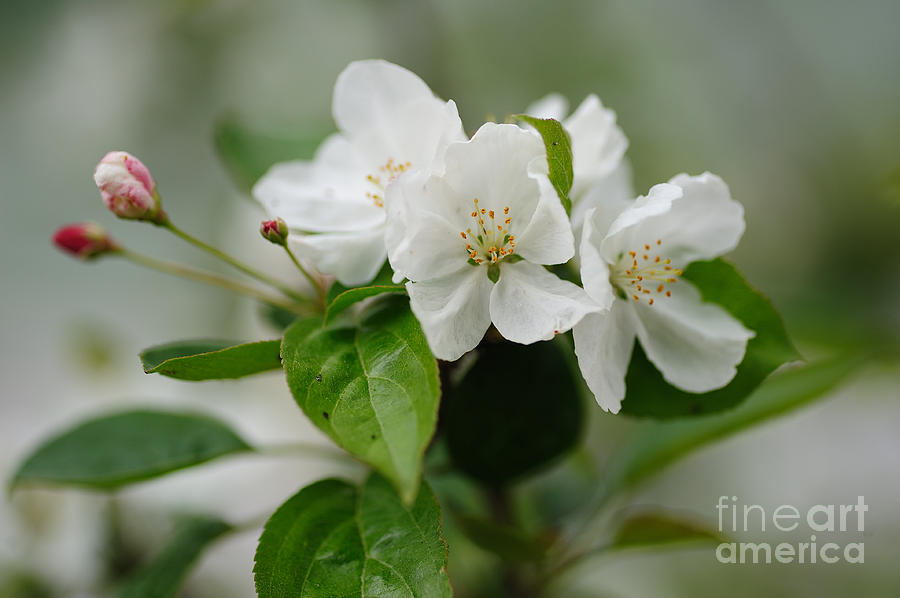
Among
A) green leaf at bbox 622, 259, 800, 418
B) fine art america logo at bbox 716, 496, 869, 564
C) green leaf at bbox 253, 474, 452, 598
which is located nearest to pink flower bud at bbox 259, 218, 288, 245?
green leaf at bbox 253, 474, 452, 598

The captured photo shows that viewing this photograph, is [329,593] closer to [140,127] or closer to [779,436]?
[779,436]

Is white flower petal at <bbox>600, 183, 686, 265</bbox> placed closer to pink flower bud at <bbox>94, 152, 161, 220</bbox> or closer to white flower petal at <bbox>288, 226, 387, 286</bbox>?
white flower petal at <bbox>288, 226, 387, 286</bbox>

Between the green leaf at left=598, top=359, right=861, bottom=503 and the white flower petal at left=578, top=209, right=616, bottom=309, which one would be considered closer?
the white flower petal at left=578, top=209, right=616, bottom=309

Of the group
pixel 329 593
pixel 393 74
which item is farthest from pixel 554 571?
pixel 393 74

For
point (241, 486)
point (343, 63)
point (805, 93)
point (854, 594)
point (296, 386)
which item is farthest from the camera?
point (343, 63)

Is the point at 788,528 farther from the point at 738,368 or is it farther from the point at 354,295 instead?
the point at 354,295

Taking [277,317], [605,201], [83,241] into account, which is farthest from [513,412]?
[83,241]
